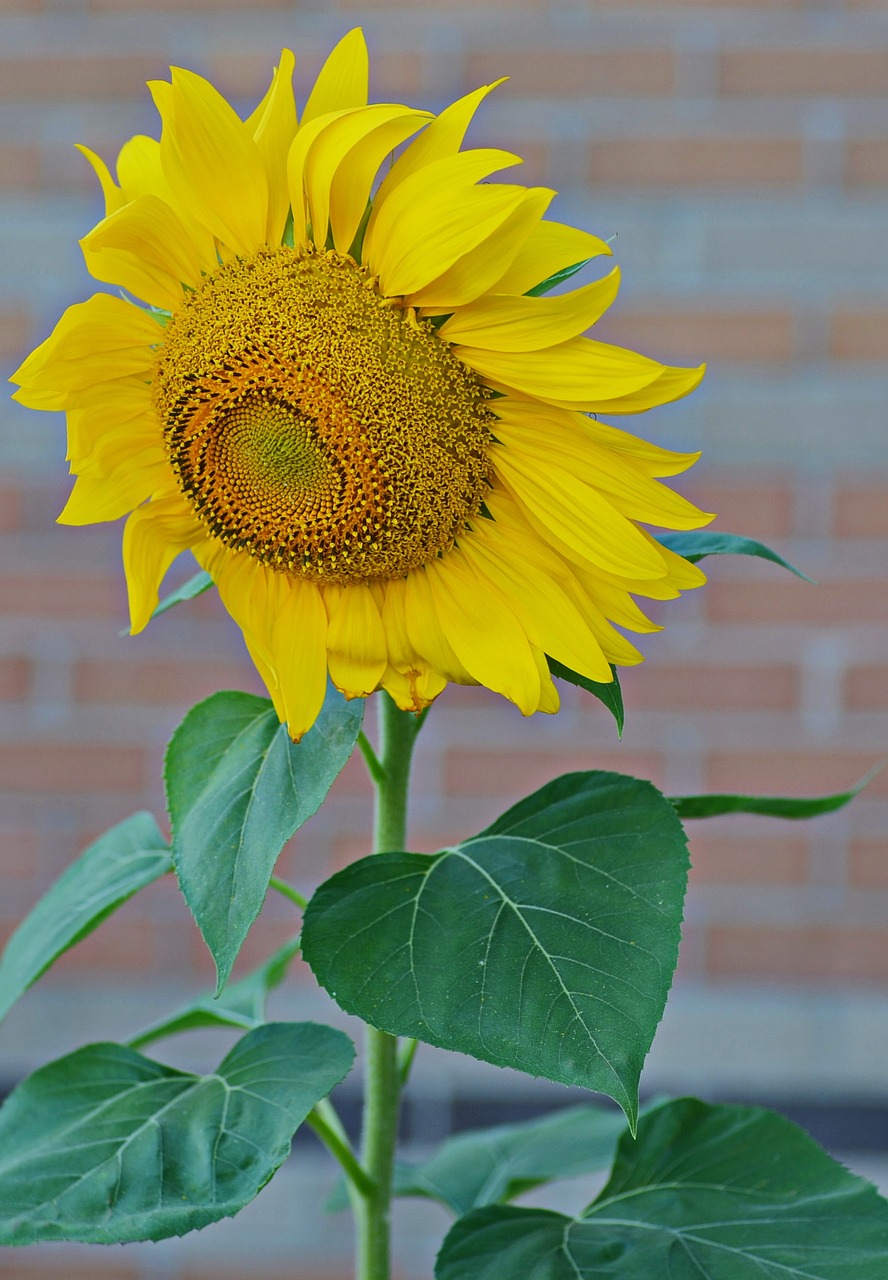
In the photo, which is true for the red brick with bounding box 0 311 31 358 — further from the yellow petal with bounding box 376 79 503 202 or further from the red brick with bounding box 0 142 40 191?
the yellow petal with bounding box 376 79 503 202

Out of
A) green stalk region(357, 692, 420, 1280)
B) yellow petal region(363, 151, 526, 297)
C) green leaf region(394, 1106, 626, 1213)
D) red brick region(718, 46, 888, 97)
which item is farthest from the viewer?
red brick region(718, 46, 888, 97)

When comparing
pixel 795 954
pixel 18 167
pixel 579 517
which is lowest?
pixel 795 954

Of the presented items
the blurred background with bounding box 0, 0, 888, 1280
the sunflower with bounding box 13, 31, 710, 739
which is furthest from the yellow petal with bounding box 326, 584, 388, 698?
the blurred background with bounding box 0, 0, 888, 1280

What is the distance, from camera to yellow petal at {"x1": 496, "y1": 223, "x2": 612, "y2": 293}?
0.34 metres

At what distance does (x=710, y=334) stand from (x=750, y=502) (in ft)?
0.44

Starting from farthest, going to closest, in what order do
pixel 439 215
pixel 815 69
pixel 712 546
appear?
pixel 815 69 < pixel 712 546 < pixel 439 215

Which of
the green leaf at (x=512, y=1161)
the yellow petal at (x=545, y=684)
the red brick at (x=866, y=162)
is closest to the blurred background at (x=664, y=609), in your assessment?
the red brick at (x=866, y=162)

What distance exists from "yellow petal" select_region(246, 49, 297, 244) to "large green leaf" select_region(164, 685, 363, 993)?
15 centimetres

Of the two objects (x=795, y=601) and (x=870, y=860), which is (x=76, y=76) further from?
(x=870, y=860)

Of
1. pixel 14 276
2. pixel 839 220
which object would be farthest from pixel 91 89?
pixel 839 220

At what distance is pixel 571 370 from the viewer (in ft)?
1.17

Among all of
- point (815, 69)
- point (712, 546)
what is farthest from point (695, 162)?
point (712, 546)

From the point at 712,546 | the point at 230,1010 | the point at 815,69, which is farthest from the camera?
the point at 815,69

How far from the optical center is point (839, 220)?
39.6 inches
